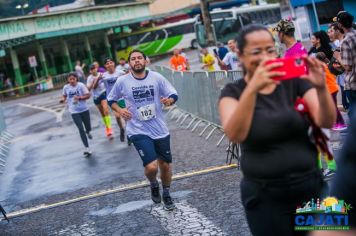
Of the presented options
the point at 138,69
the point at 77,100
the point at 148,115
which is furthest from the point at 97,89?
the point at 148,115

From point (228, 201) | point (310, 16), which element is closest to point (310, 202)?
point (228, 201)

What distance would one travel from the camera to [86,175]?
10461mm

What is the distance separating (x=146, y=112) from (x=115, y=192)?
1816 millimetres

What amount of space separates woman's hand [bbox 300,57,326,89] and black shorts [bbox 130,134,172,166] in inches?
164

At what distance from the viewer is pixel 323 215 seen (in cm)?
287

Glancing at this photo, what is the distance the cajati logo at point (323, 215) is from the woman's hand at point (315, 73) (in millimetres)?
552

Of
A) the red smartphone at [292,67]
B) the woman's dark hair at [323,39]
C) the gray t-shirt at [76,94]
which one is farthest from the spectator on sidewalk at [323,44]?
the red smartphone at [292,67]

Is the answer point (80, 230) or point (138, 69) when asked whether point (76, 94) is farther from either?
point (80, 230)

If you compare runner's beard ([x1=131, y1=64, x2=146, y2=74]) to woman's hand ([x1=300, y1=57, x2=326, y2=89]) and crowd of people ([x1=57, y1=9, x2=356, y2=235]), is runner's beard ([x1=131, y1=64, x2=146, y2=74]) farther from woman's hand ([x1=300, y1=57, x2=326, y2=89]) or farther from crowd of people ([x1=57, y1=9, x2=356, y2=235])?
woman's hand ([x1=300, y1=57, x2=326, y2=89])

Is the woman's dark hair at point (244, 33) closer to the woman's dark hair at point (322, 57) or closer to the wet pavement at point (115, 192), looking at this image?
the wet pavement at point (115, 192)

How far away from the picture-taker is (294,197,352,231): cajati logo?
2355 mm

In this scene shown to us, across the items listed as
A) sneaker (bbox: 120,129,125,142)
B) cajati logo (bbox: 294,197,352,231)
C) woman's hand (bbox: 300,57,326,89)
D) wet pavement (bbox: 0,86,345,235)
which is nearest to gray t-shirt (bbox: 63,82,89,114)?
wet pavement (bbox: 0,86,345,235)

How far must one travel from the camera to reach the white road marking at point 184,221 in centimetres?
604

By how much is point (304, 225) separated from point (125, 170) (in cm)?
729
